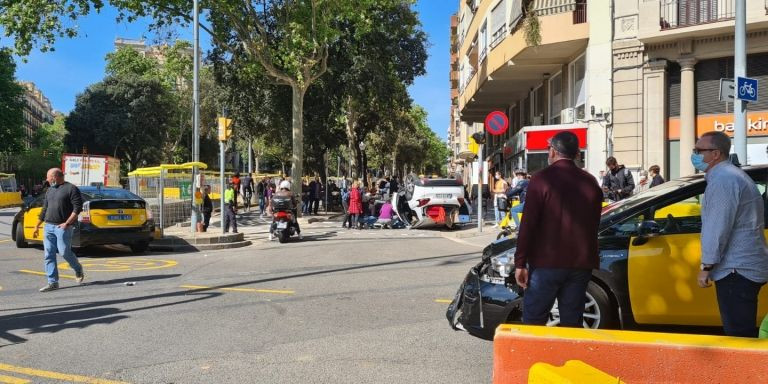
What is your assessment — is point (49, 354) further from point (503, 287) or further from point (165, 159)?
point (165, 159)

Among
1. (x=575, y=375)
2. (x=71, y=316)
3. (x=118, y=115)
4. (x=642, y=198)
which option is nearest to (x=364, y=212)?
(x=71, y=316)

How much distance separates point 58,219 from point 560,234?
23.8 feet

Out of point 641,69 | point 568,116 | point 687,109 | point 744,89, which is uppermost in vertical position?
point 641,69

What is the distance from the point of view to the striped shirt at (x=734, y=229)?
144 inches

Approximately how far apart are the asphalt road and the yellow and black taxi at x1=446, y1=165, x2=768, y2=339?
45 centimetres

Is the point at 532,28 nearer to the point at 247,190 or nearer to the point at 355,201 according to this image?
the point at 355,201

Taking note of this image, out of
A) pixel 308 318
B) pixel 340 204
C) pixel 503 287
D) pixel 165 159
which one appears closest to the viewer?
pixel 503 287

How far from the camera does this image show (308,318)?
21.4 ft

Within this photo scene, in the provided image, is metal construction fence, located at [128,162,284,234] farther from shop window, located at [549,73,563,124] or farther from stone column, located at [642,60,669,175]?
shop window, located at [549,73,563,124]

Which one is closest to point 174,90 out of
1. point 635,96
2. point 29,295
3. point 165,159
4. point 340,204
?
point 165,159

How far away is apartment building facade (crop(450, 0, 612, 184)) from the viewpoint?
1931 cm

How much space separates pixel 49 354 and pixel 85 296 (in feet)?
9.18

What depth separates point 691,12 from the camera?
708 inches

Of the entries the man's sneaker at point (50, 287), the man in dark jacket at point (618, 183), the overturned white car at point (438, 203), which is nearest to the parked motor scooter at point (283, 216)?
the overturned white car at point (438, 203)
